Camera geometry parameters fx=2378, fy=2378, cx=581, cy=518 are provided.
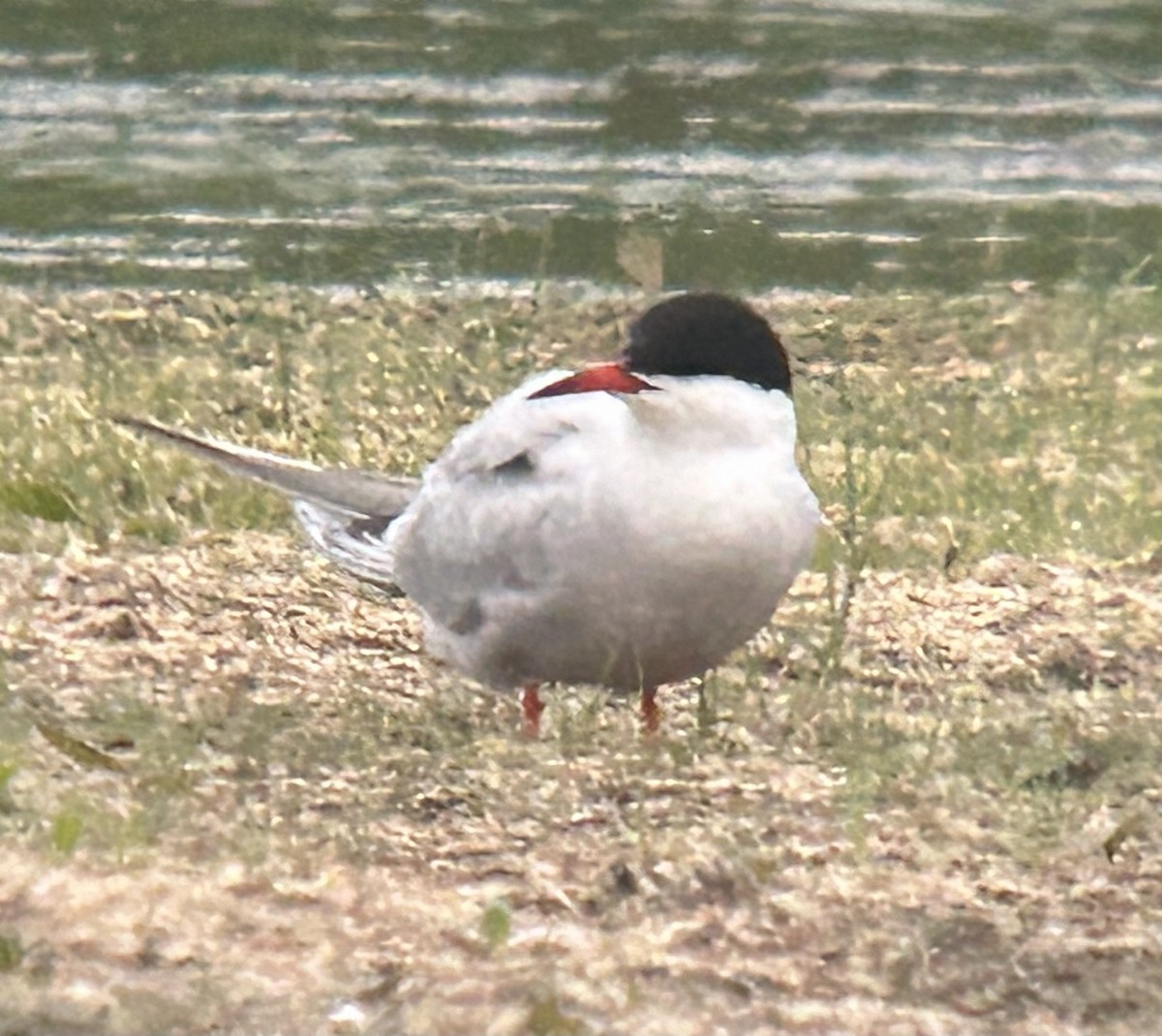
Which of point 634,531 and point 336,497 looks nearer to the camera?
point 634,531

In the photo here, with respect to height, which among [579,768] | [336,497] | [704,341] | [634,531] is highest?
[704,341]

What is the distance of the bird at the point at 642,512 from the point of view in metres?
3.40

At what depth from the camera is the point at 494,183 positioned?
7.27 m

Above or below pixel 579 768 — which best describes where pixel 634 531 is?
above

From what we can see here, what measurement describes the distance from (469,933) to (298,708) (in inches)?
35.1

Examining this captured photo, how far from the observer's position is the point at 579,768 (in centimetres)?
357

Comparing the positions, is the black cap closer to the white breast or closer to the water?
the white breast

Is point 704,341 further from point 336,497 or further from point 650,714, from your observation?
point 336,497

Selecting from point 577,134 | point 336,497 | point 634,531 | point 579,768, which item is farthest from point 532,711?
point 577,134

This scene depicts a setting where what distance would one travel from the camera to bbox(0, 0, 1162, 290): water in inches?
279

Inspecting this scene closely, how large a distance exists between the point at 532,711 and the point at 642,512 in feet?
1.61

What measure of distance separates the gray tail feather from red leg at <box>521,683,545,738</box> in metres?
0.45

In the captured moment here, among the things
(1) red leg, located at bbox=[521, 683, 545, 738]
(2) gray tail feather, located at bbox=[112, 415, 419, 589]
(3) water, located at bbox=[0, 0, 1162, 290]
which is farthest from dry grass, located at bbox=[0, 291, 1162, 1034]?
(3) water, located at bbox=[0, 0, 1162, 290]

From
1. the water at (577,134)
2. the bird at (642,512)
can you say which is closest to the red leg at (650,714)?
the bird at (642,512)
